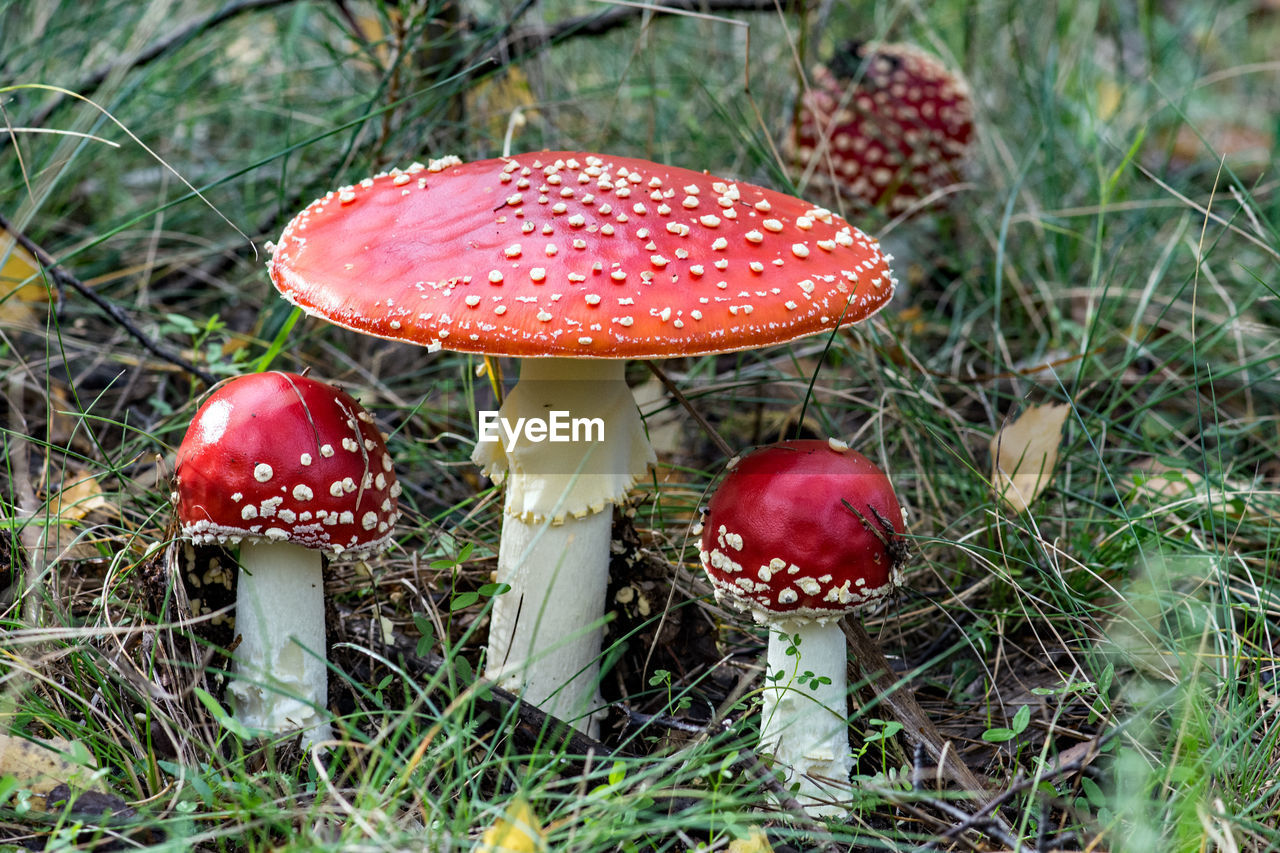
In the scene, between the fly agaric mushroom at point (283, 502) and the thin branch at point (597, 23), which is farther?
the thin branch at point (597, 23)

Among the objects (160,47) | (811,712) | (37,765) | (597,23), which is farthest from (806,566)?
(160,47)

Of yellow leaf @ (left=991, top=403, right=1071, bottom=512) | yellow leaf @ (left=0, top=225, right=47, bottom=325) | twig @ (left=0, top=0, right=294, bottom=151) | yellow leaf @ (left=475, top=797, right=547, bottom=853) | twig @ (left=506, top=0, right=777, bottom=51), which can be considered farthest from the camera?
twig @ (left=506, top=0, right=777, bottom=51)

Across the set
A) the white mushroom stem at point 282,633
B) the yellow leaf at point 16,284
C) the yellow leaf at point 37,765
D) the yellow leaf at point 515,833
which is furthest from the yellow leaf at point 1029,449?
the yellow leaf at point 16,284

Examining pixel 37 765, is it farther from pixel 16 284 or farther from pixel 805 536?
pixel 16 284

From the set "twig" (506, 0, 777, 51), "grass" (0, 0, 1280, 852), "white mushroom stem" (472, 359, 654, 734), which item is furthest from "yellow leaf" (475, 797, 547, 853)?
"twig" (506, 0, 777, 51)

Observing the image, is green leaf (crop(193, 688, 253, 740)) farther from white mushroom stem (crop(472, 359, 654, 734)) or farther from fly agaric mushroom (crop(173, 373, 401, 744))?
white mushroom stem (crop(472, 359, 654, 734))

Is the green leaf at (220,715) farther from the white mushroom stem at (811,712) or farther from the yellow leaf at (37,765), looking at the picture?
the white mushroom stem at (811,712)

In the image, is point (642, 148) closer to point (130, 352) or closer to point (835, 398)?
point (835, 398)
